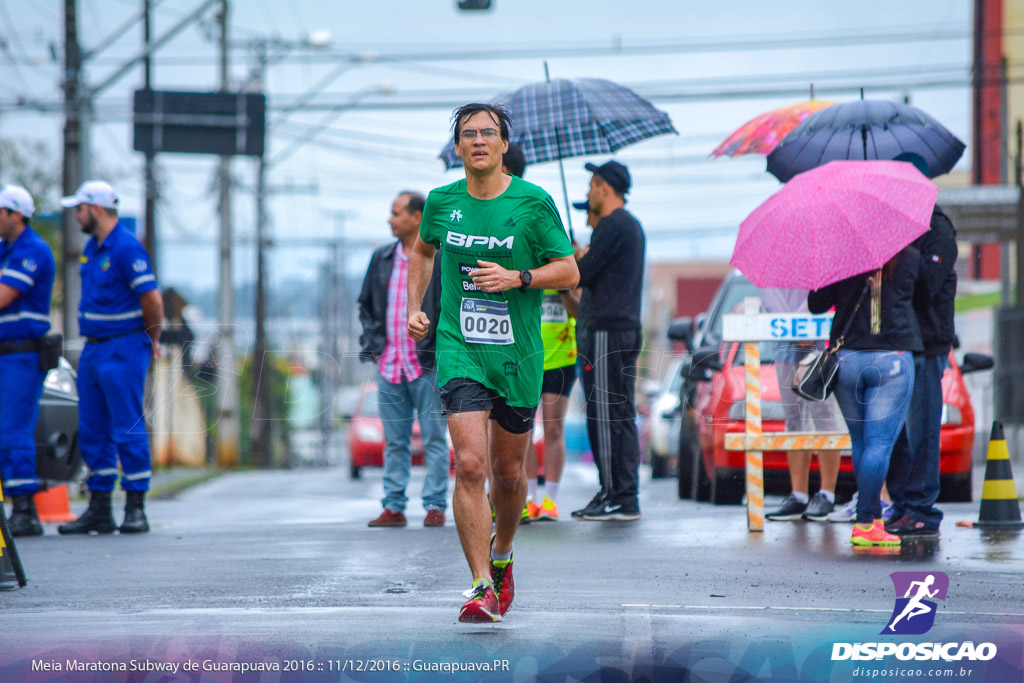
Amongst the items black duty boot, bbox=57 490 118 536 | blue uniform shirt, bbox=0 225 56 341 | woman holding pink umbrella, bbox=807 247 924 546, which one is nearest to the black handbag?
woman holding pink umbrella, bbox=807 247 924 546

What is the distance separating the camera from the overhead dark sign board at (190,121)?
23.8 m

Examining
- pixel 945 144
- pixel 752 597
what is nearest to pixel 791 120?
pixel 945 144

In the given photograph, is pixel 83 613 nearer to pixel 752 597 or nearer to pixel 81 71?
pixel 752 597

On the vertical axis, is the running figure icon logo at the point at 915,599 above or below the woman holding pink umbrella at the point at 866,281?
below

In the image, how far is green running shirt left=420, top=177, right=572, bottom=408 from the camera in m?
5.23

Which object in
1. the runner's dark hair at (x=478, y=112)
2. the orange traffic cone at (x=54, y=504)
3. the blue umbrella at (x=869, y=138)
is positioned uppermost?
the blue umbrella at (x=869, y=138)

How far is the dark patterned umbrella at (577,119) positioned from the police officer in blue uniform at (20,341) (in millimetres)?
2699

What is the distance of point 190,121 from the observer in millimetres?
24031

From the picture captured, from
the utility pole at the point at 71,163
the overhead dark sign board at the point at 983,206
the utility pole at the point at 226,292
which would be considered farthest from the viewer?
the utility pole at the point at 226,292

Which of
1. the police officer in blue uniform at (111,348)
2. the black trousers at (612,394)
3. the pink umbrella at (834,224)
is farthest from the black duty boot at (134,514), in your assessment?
the pink umbrella at (834,224)

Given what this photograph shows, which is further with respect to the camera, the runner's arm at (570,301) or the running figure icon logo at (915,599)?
the runner's arm at (570,301)

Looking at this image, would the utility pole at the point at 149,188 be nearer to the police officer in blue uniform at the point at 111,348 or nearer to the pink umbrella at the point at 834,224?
the police officer in blue uniform at the point at 111,348

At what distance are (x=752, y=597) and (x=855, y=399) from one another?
1.98 metres

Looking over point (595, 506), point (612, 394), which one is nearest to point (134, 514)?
point (595, 506)
